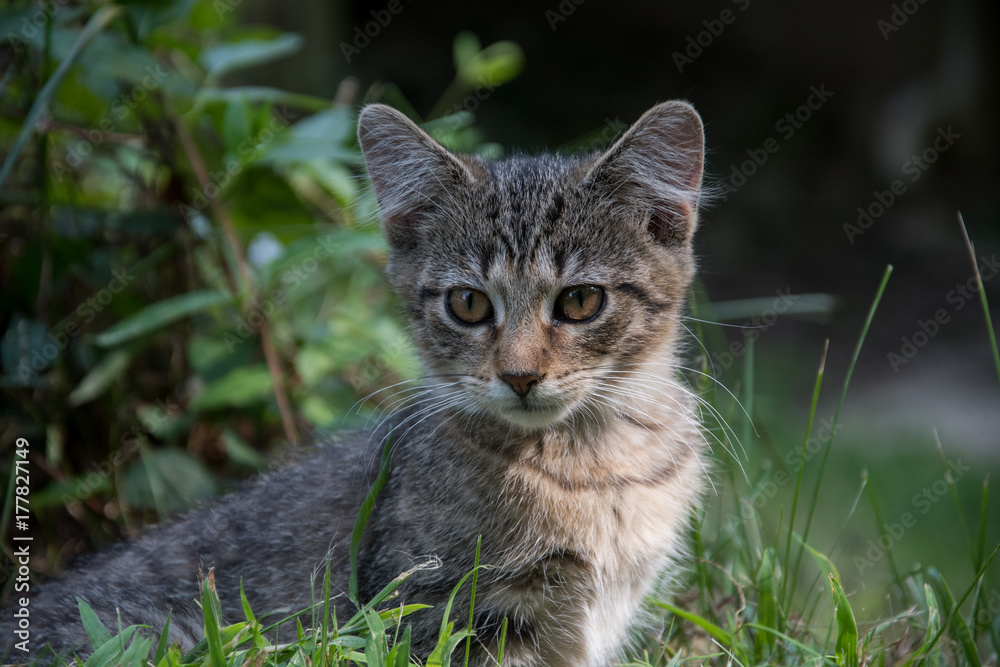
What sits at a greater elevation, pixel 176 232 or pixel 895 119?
pixel 176 232

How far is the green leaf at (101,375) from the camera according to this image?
355 centimetres

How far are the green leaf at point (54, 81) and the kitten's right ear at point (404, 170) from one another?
1.12 metres

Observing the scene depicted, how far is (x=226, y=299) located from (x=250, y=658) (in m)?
1.72

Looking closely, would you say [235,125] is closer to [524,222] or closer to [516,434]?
[524,222]

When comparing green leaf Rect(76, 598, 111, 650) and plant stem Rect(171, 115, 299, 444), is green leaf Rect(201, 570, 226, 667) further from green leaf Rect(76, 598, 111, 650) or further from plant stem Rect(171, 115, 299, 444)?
plant stem Rect(171, 115, 299, 444)

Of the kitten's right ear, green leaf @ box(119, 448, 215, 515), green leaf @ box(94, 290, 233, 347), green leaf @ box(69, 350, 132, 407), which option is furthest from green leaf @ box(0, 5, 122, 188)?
green leaf @ box(119, 448, 215, 515)

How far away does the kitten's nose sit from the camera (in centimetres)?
227

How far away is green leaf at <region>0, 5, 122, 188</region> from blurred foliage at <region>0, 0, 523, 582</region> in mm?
59

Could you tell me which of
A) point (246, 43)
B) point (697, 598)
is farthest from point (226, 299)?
point (697, 598)

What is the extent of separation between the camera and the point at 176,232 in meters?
3.83

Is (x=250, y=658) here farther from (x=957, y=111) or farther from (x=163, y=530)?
(x=957, y=111)

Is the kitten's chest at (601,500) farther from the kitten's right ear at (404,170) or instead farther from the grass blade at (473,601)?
the kitten's right ear at (404,170)

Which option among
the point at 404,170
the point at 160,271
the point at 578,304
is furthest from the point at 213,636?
the point at 160,271

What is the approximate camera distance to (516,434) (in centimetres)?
255
